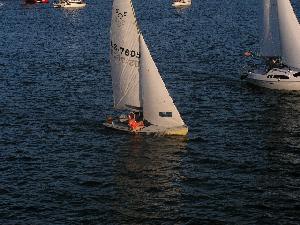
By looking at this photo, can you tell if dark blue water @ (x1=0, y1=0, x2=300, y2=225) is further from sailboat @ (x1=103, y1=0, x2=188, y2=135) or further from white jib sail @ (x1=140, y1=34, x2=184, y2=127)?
white jib sail @ (x1=140, y1=34, x2=184, y2=127)

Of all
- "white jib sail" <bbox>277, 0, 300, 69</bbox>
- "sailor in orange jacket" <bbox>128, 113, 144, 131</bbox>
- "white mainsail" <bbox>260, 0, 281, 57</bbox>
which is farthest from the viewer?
"white mainsail" <bbox>260, 0, 281, 57</bbox>

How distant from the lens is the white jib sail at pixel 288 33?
8531 cm

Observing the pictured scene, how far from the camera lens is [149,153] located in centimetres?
6022

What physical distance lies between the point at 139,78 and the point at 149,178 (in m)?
15.7

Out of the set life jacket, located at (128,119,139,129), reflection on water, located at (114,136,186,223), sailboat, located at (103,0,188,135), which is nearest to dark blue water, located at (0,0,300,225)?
reflection on water, located at (114,136,186,223)

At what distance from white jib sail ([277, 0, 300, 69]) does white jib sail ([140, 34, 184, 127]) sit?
29359 mm

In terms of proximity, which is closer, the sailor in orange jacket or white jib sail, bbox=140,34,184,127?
white jib sail, bbox=140,34,184,127

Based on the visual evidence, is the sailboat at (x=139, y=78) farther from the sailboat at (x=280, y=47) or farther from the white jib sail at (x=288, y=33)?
the white jib sail at (x=288, y=33)

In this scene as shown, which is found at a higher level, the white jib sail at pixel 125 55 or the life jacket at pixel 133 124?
the white jib sail at pixel 125 55

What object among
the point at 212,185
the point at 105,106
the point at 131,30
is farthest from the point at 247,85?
the point at 212,185

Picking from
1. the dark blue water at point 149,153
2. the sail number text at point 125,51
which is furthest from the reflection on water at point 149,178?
the sail number text at point 125,51

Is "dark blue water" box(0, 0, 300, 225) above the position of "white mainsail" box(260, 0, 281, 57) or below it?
below

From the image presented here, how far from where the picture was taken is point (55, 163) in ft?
193

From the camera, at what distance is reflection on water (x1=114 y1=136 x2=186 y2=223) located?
48125 millimetres
